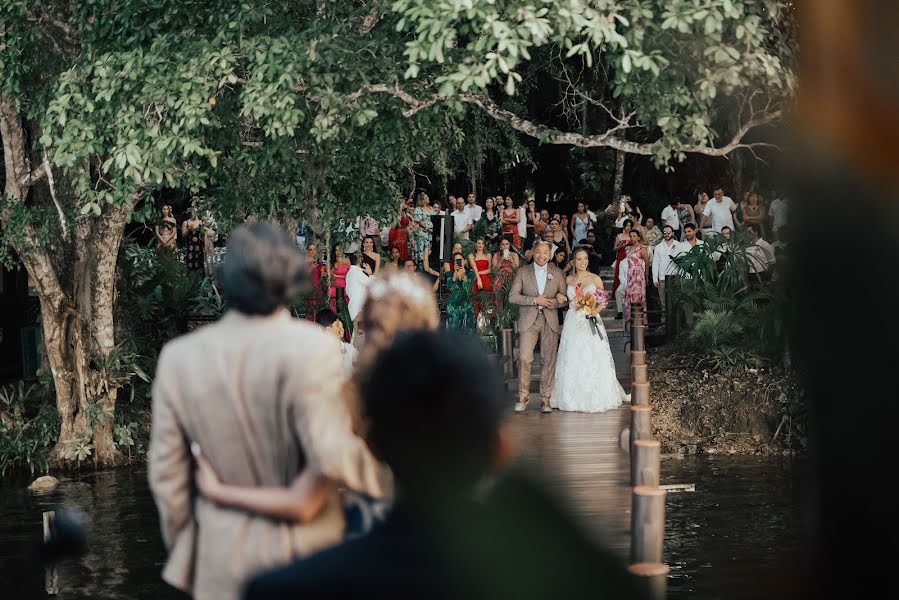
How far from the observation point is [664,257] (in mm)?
20062

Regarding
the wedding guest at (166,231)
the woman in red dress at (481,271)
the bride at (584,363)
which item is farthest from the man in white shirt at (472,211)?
the bride at (584,363)

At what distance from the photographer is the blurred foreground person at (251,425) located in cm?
347

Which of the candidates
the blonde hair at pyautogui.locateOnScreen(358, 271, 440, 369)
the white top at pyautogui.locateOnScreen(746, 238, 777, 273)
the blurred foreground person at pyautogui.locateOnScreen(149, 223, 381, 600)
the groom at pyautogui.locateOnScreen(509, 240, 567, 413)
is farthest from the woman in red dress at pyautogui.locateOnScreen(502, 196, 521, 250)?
the blurred foreground person at pyautogui.locateOnScreen(149, 223, 381, 600)

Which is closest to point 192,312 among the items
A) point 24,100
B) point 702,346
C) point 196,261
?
point 196,261

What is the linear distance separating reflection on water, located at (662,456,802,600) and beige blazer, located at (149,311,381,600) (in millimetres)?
4534

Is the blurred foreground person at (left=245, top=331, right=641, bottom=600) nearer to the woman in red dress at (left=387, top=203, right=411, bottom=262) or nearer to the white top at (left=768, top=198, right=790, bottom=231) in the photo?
the white top at (left=768, top=198, right=790, bottom=231)

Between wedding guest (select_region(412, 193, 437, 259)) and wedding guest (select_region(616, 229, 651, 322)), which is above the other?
wedding guest (select_region(412, 193, 437, 259))

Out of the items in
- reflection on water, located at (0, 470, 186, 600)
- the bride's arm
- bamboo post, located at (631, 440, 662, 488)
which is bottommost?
reflection on water, located at (0, 470, 186, 600)

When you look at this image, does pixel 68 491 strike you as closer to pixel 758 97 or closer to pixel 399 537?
pixel 758 97

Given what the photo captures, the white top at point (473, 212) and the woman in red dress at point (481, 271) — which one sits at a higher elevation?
the white top at point (473, 212)

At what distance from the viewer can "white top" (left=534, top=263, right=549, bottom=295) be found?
14289mm

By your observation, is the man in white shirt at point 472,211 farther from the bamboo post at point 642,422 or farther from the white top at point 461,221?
the bamboo post at point 642,422

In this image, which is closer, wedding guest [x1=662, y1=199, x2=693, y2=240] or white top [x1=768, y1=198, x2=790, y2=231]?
white top [x1=768, y1=198, x2=790, y2=231]

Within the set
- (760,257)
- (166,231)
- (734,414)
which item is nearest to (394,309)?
(734,414)
